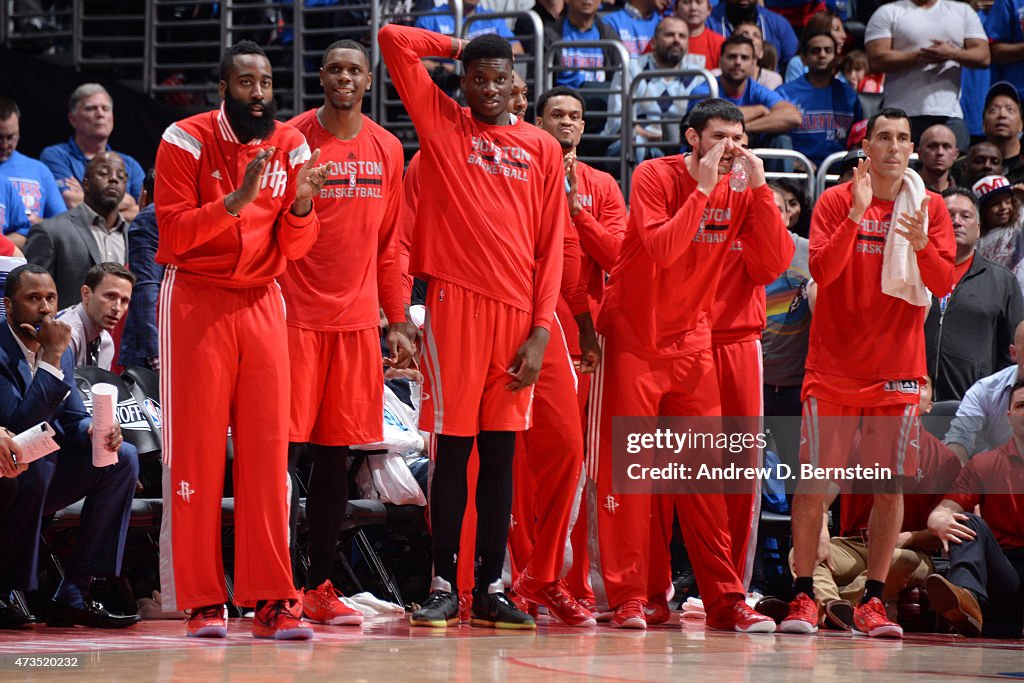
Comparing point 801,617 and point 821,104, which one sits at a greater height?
point 821,104

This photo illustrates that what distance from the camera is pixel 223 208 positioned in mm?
4918

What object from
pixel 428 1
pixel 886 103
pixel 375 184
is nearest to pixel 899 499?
pixel 375 184

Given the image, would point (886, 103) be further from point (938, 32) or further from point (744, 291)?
point (744, 291)

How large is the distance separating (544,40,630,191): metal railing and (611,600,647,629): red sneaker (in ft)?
14.6

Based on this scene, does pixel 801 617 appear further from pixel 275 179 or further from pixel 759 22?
pixel 759 22

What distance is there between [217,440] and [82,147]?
15.9 ft

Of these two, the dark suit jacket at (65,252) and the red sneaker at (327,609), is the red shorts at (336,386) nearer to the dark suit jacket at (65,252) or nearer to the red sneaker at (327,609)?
the red sneaker at (327,609)

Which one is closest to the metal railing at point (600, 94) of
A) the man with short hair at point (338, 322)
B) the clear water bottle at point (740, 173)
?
the clear water bottle at point (740, 173)

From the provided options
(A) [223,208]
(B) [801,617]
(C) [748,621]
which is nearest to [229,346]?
(A) [223,208]

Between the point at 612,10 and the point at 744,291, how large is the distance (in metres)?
6.53

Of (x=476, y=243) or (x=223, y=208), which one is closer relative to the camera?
(x=223, y=208)

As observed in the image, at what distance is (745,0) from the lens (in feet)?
40.3

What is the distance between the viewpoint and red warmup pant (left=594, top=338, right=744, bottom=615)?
6.08 meters

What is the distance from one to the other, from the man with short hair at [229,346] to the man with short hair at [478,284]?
0.68 metres
